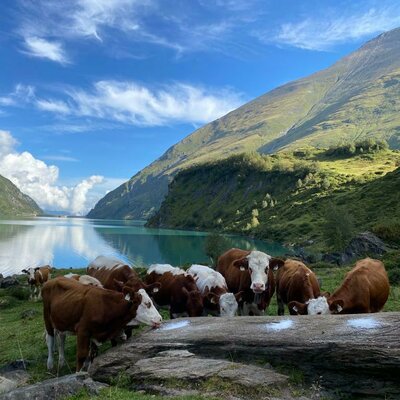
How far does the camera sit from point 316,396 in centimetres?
946

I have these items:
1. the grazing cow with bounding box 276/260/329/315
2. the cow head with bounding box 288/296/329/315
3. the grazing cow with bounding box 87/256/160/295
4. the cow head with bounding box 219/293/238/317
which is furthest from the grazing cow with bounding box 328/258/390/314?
the grazing cow with bounding box 87/256/160/295

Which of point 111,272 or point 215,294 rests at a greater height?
point 111,272

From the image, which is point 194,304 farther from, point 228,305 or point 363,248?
point 363,248

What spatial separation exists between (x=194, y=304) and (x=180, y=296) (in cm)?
90

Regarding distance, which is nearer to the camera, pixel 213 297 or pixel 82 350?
pixel 82 350

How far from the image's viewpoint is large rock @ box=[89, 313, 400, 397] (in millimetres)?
9562

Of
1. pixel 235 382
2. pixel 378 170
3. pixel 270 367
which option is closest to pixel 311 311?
pixel 270 367

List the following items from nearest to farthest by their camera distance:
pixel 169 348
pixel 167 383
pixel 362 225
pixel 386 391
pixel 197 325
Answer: pixel 386 391 → pixel 167 383 → pixel 169 348 → pixel 197 325 → pixel 362 225

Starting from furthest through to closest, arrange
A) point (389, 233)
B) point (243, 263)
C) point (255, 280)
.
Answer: point (389, 233) < point (243, 263) < point (255, 280)

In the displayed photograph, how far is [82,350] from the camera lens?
465 inches

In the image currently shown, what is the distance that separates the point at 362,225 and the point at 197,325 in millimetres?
97142

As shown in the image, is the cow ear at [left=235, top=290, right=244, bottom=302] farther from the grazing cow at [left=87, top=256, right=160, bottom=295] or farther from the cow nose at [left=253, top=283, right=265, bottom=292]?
the grazing cow at [left=87, top=256, right=160, bottom=295]

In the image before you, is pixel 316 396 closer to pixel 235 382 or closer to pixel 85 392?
pixel 235 382

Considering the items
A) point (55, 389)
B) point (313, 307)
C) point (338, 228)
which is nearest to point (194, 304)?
point (313, 307)
